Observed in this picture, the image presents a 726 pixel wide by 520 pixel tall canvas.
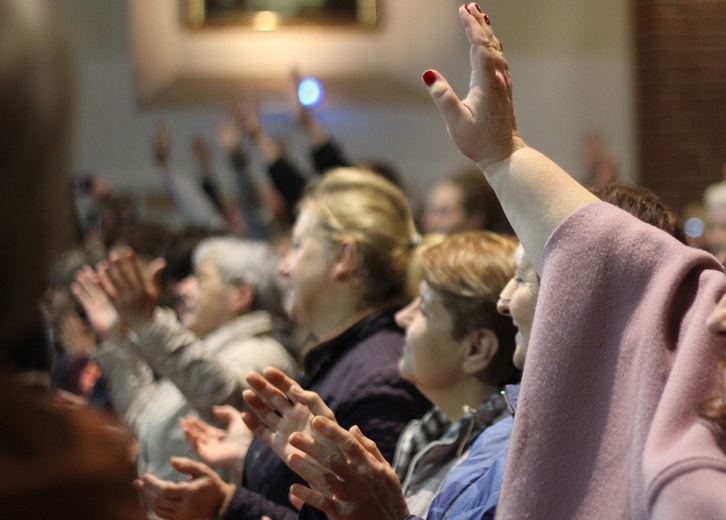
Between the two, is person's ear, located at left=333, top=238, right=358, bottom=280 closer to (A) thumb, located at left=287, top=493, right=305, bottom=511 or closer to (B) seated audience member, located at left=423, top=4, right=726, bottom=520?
(A) thumb, located at left=287, top=493, right=305, bottom=511

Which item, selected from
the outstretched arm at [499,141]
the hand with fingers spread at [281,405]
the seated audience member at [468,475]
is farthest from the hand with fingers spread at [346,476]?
the outstretched arm at [499,141]

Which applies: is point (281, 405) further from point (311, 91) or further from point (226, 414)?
point (311, 91)

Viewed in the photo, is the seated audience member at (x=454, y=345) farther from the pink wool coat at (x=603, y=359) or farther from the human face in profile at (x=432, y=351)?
the pink wool coat at (x=603, y=359)

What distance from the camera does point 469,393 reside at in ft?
7.00

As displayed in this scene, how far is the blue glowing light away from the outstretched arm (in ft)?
16.7

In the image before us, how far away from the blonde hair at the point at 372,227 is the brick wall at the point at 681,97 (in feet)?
14.9

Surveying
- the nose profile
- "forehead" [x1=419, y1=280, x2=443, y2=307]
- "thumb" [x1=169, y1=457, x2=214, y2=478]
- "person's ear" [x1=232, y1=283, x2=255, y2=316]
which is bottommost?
"person's ear" [x1=232, y1=283, x2=255, y2=316]

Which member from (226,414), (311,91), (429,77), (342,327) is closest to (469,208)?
(342,327)

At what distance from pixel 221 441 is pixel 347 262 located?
0.55 m

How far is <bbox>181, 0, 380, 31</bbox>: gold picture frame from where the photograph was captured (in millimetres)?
6535

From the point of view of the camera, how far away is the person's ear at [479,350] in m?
2.11

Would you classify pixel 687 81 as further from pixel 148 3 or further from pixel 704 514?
pixel 704 514

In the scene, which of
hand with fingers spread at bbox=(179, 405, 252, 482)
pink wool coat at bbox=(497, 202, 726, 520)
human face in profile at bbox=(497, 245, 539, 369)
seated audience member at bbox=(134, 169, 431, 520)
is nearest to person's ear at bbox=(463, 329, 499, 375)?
seated audience member at bbox=(134, 169, 431, 520)

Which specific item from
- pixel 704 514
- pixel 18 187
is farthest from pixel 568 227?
pixel 18 187
